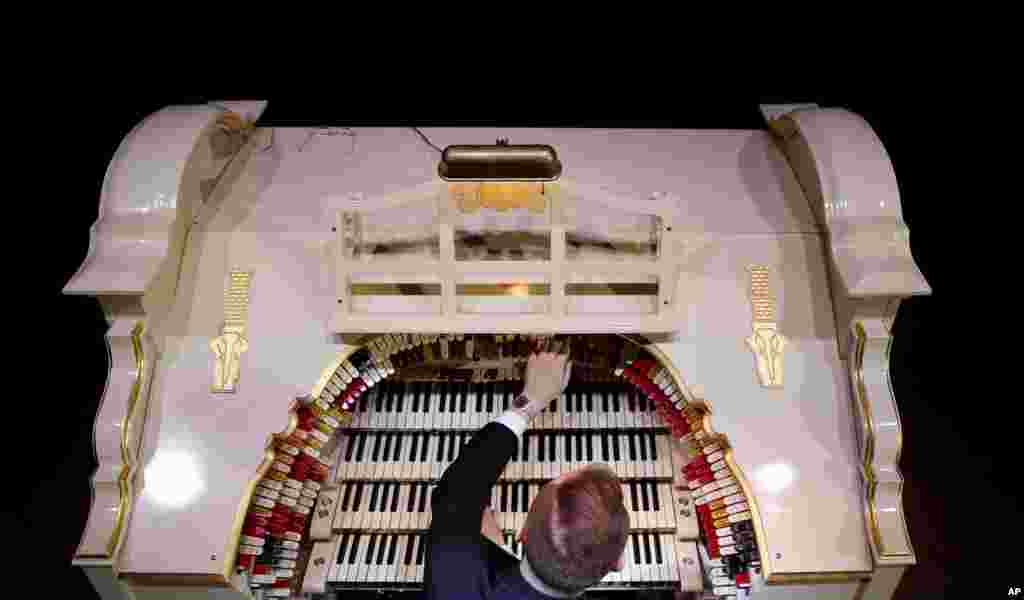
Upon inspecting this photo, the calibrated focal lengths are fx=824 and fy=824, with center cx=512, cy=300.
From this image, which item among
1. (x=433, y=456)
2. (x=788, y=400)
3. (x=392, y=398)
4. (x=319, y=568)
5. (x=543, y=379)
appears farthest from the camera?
(x=392, y=398)

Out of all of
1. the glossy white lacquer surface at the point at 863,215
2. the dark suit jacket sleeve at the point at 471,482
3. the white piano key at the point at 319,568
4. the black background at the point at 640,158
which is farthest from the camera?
the black background at the point at 640,158

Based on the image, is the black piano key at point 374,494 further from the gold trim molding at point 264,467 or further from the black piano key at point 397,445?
the gold trim molding at point 264,467

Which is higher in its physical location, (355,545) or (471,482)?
(471,482)

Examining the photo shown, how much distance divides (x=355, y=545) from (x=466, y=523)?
33.4 inches

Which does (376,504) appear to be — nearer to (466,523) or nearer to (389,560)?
(389,560)

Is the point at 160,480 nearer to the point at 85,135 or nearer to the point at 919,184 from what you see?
the point at 85,135

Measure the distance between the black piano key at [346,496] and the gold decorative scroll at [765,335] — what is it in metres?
1.56

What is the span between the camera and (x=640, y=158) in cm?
328

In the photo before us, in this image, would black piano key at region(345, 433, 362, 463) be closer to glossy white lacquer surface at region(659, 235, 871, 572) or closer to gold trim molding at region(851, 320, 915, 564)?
glossy white lacquer surface at region(659, 235, 871, 572)

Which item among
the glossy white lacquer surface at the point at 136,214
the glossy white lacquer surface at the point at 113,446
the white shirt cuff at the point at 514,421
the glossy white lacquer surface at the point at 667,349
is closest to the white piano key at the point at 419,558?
the white shirt cuff at the point at 514,421

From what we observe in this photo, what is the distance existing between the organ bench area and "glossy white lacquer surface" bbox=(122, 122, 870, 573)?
0.13m

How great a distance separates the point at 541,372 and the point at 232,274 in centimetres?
113

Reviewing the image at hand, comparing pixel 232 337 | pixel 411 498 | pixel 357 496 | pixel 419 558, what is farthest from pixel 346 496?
pixel 232 337

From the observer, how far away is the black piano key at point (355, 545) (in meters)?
3.04
